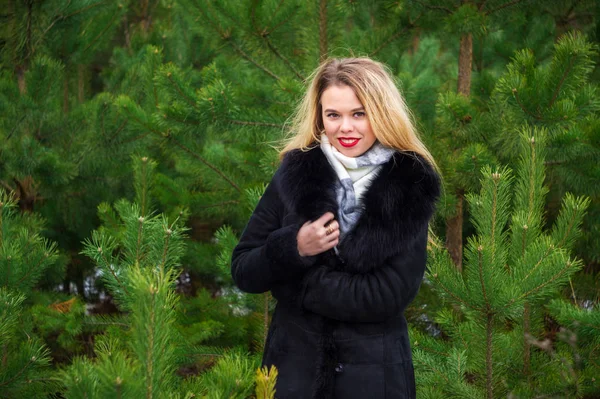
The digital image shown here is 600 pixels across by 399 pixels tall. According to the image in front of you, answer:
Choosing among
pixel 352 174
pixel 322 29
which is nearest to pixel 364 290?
pixel 352 174

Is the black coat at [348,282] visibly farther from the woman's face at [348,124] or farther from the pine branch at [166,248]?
the pine branch at [166,248]

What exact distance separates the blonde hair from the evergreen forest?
16.7 inches

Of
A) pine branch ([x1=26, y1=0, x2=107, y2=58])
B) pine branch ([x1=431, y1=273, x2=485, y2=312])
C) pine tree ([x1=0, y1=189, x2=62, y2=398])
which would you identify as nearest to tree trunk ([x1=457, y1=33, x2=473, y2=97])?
pine branch ([x1=431, y1=273, x2=485, y2=312])

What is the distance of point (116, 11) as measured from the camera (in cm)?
530

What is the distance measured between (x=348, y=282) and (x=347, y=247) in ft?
0.37

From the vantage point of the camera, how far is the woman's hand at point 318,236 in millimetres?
2002

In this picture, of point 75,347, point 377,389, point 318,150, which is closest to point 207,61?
point 75,347

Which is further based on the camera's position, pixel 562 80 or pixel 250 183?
pixel 250 183

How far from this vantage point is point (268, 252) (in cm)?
208

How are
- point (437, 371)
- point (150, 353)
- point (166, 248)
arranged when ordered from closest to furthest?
1. point (150, 353)
2. point (166, 248)
3. point (437, 371)

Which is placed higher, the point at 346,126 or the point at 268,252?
the point at 346,126

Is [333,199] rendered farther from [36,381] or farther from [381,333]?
[36,381]

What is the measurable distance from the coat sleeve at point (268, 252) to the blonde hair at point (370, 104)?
23cm

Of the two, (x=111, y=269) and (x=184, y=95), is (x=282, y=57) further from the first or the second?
(x=111, y=269)
